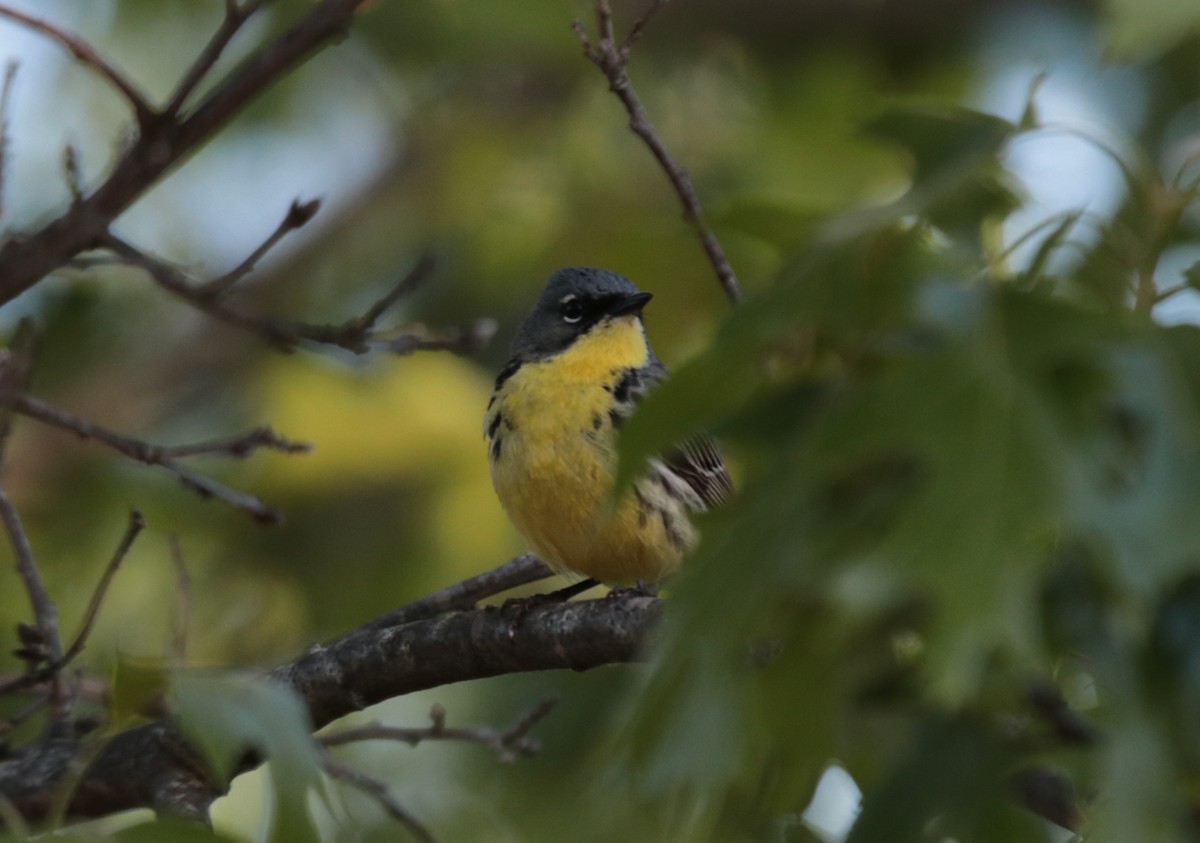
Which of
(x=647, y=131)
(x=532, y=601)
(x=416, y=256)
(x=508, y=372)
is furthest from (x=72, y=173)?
(x=416, y=256)

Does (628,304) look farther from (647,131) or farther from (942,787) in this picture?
(942,787)

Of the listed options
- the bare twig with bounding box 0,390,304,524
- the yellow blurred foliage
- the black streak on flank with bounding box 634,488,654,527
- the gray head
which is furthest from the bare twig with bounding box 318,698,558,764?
the yellow blurred foliage

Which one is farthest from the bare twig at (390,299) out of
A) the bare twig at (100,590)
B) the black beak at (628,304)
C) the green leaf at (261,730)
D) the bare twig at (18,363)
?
the green leaf at (261,730)

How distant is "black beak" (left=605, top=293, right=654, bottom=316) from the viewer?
6.11 m

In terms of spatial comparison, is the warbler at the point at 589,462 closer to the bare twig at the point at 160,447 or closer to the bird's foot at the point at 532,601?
the bird's foot at the point at 532,601

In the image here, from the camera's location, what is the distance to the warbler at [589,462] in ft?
17.3

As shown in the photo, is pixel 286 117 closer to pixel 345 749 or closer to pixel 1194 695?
pixel 345 749

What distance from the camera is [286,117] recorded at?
1105cm

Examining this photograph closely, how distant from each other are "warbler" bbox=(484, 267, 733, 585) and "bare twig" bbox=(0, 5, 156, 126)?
2061 mm

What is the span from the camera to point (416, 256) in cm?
1160

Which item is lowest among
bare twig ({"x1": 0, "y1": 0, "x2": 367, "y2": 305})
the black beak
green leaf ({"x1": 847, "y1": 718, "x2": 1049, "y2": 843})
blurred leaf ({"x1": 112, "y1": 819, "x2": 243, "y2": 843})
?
green leaf ({"x1": 847, "y1": 718, "x2": 1049, "y2": 843})

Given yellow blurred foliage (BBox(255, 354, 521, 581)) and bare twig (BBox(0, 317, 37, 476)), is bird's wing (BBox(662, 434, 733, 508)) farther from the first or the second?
yellow blurred foliage (BBox(255, 354, 521, 581))

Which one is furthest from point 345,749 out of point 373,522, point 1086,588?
point 1086,588

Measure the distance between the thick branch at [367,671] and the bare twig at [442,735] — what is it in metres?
0.11
